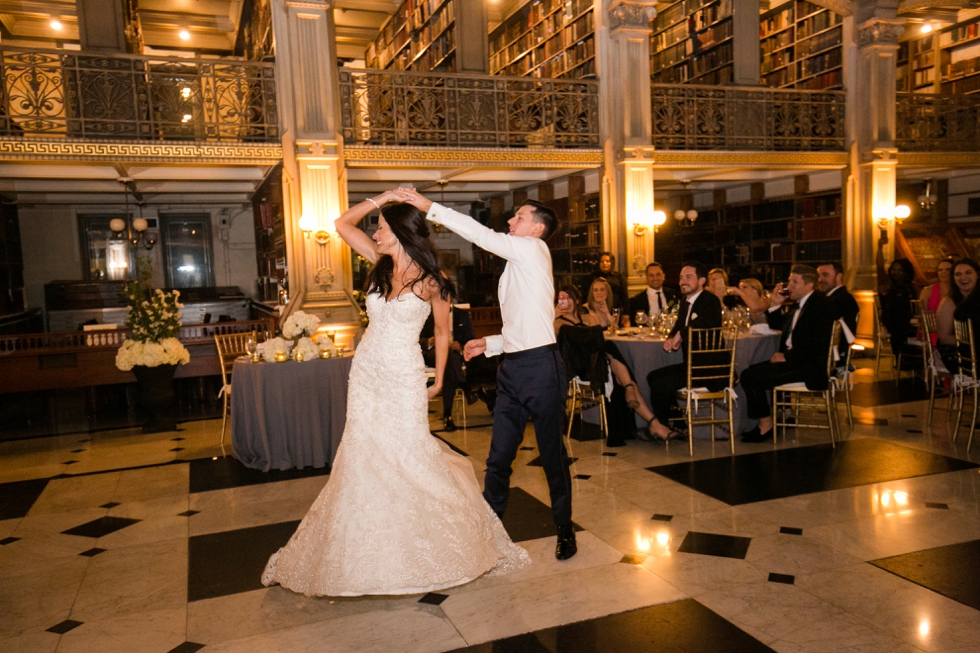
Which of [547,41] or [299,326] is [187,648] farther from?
[547,41]

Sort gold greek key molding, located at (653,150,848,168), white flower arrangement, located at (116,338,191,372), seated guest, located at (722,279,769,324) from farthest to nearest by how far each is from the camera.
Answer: gold greek key molding, located at (653,150,848,168)
white flower arrangement, located at (116,338,191,372)
seated guest, located at (722,279,769,324)

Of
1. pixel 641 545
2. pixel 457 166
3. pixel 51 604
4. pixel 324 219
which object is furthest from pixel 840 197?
pixel 51 604

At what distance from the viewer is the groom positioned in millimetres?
3309

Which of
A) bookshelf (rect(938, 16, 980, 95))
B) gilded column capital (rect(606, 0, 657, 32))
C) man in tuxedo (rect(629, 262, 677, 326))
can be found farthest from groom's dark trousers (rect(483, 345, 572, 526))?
bookshelf (rect(938, 16, 980, 95))

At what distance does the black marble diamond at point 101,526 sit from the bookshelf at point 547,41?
27.2 feet

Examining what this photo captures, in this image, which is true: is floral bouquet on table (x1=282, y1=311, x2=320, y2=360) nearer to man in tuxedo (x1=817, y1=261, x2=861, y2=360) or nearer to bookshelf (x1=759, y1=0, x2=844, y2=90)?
man in tuxedo (x1=817, y1=261, x2=861, y2=360)

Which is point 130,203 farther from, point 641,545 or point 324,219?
point 641,545

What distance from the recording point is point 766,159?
35.5 ft

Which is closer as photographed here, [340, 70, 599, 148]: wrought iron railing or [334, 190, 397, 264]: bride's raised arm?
[334, 190, 397, 264]: bride's raised arm

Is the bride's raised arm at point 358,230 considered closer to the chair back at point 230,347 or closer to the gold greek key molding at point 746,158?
the chair back at point 230,347

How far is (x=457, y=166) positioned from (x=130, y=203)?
8221 mm

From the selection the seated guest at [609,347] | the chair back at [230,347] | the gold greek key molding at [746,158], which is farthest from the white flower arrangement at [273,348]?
the gold greek key molding at [746,158]

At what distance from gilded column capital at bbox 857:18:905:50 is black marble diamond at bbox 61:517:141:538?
1141 centimetres

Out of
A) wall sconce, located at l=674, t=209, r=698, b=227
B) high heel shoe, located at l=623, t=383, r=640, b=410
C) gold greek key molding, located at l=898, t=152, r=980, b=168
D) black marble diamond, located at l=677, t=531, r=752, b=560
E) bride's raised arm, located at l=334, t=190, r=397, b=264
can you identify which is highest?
gold greek key molding, located at l=898, t=152, r=980, b=168
